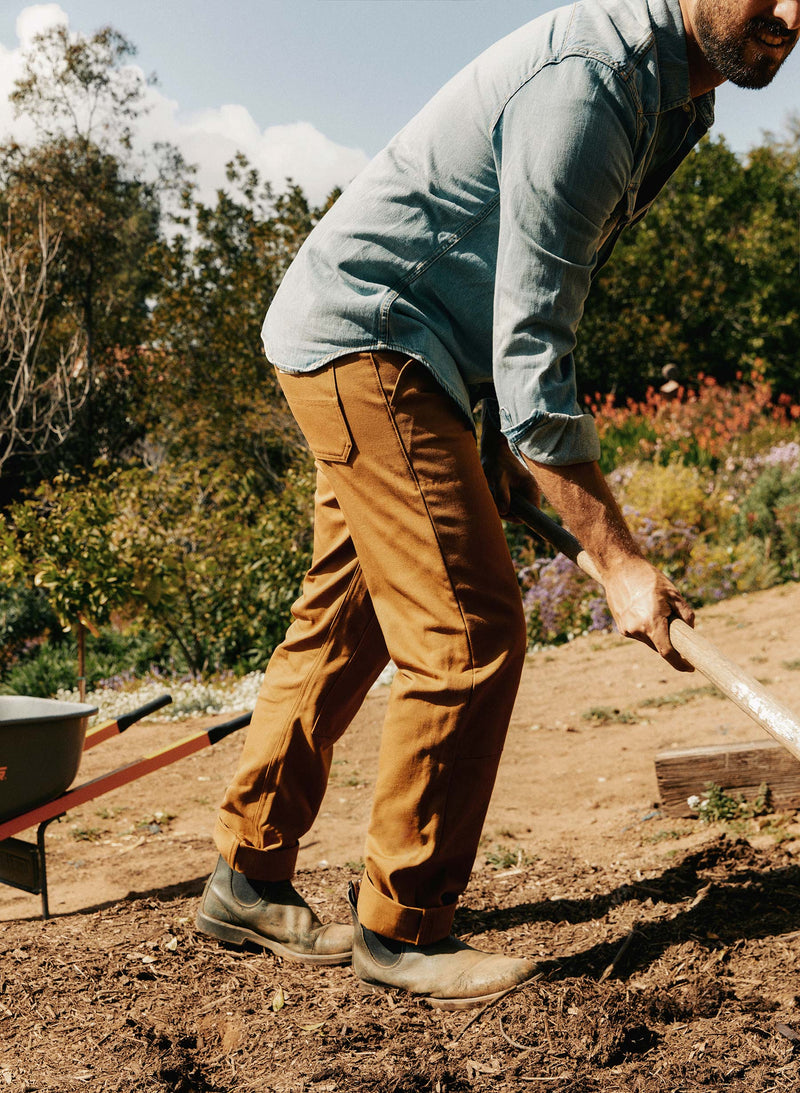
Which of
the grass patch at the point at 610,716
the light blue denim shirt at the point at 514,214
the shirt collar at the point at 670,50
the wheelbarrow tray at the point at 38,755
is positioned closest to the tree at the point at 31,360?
the grass patch at the point at 610,716

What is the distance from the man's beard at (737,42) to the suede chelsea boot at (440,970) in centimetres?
174

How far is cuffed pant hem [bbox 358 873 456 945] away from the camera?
6.73 feet

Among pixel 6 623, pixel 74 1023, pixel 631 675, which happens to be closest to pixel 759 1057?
pixel 74 1023

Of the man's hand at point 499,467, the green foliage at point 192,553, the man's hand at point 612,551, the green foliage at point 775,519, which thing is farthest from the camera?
the green foliage at point 775,519

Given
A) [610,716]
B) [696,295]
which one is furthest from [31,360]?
[610,716]

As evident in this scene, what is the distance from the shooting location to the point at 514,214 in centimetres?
171

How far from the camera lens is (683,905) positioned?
2.51 meters

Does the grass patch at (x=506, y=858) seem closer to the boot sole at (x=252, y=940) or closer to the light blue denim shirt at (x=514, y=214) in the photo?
the boot sole at (x=252, y=940)

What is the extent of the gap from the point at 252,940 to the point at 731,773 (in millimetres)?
1616

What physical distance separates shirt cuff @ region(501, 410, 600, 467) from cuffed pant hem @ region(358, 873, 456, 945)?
96cm

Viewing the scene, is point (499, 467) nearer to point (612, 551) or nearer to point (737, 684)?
point (612, 551)

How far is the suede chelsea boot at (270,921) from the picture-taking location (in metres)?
2.34

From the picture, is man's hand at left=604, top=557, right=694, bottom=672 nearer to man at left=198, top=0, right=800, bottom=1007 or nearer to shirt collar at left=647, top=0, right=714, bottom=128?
man at left=198, top=0, right=800, bottom=1007

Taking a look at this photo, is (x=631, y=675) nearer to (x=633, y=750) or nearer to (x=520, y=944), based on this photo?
(x=633, y=750)
